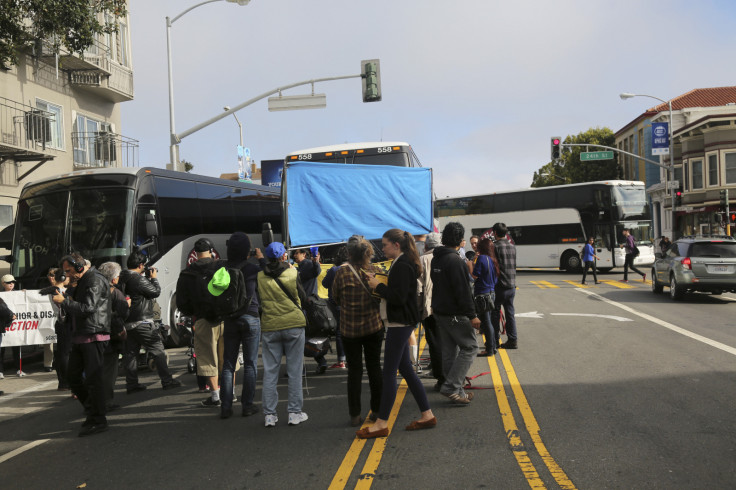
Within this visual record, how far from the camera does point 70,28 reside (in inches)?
499

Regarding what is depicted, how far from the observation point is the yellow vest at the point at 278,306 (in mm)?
6270

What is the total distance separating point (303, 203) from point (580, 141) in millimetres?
57185

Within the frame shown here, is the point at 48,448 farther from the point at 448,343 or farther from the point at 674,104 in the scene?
the point at 674,104

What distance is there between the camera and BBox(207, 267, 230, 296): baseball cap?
6.50 metres

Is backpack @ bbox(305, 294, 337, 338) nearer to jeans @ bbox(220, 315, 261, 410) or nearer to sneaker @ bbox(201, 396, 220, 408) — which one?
jeans @ bbox(220, 315, 261, 410)

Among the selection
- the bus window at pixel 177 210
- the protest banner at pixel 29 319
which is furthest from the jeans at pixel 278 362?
the bus window at pixel 177 210

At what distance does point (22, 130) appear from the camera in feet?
62.4

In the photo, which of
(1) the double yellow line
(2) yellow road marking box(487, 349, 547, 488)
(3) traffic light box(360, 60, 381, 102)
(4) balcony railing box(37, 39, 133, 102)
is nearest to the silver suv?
(3) traffic light box(360, 60, 381, 102)

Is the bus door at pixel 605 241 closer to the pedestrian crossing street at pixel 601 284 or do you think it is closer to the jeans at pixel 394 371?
the pedestrian crossing street at pixel 601 284

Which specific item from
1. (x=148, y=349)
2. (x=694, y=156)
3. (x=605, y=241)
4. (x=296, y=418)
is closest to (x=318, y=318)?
(x=296, y=418)

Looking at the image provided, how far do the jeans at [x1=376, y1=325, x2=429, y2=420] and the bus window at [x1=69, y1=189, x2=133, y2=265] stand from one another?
7.52 metres

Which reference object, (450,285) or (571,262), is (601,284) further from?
(450,285)

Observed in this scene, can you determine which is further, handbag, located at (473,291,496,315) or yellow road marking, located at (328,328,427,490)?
handbag, located at (473,291,496,315)

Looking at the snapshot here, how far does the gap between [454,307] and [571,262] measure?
83.1 ft
